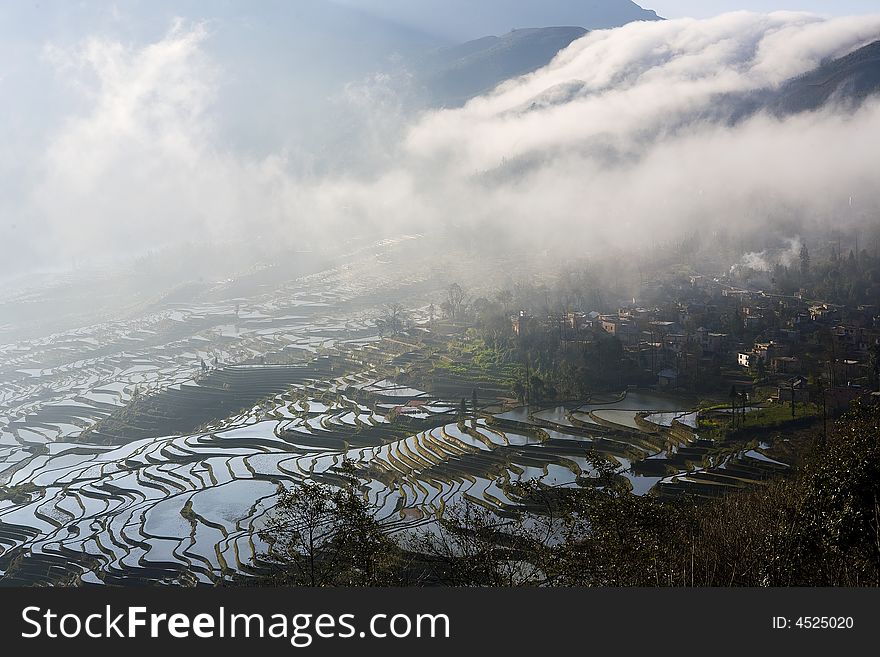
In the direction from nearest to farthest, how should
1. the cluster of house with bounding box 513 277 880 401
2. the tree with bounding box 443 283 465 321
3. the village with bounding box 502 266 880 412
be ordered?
1. the village with bounding box 502 266 880 412
2. the cluster of house with bounding box 513 277 880 401
3. the tree with bounding box 443 283 465 321

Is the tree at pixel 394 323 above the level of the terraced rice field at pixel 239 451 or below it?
above

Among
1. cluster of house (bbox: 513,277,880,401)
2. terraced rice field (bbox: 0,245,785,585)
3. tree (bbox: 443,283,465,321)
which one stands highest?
tree (bbox: 443,283,465,321)

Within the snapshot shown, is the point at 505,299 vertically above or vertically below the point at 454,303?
above

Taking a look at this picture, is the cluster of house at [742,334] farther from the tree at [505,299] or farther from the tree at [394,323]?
the tree at [394,323]

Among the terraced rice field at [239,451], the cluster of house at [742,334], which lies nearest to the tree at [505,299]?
the cluster of house at [742,334]

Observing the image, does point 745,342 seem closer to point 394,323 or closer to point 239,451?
point 394,323

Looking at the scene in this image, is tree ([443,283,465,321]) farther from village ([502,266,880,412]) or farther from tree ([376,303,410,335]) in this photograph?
village ([502,266,880,412])

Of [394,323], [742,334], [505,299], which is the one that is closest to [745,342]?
[742,334]

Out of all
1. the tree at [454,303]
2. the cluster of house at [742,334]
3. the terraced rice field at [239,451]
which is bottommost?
the terraced rice field at [239,451]

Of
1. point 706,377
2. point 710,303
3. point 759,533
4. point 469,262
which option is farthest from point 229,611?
point 469,262

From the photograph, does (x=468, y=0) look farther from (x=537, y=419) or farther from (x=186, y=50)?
(x=537, y=419)

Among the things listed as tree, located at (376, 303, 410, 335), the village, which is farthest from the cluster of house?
tree, located at (376, 303, 410, 335)
